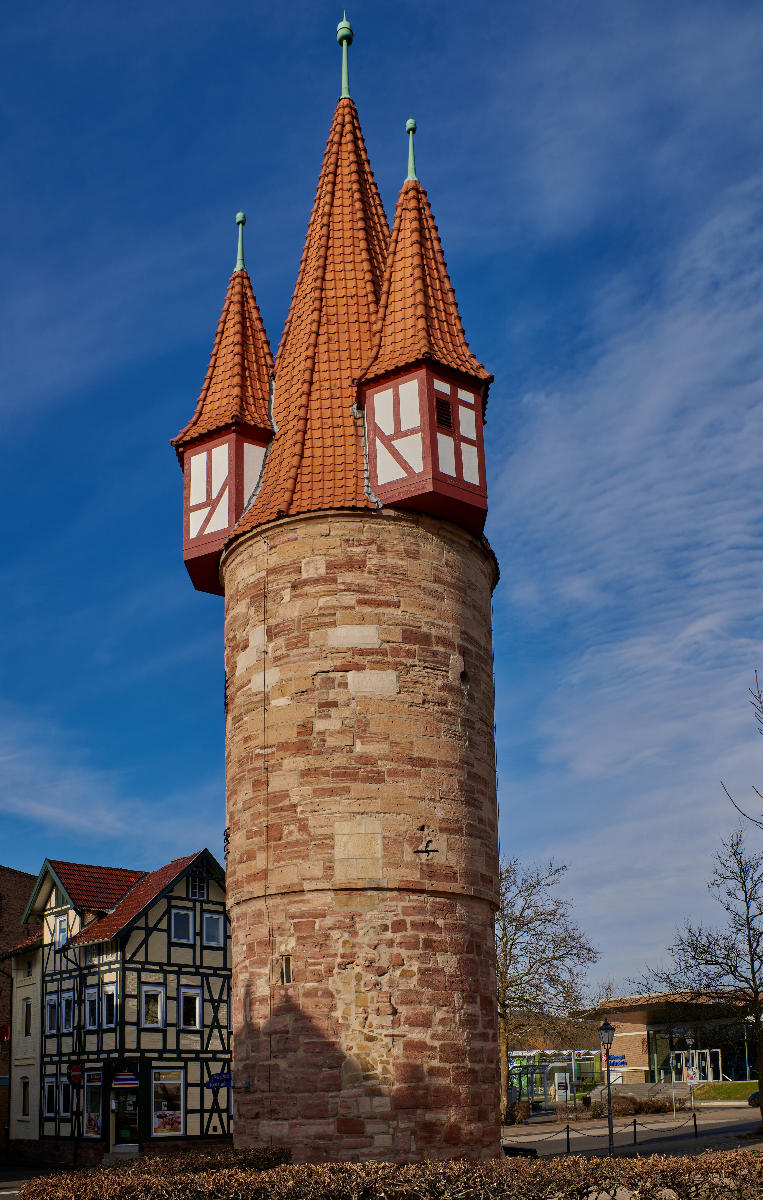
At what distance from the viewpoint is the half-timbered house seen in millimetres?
28188

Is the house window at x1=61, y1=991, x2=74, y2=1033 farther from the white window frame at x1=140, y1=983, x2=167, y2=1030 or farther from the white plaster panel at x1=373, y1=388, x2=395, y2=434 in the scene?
the white plaster panel at x1=373, y1=388, x2=395, y2=434

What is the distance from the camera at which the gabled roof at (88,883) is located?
3180 centimetres

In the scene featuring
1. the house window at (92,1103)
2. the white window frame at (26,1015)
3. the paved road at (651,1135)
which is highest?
the white window frame at (26,1015)

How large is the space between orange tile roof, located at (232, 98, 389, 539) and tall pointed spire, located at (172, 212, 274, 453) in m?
0.23

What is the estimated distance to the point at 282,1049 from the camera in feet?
36.8

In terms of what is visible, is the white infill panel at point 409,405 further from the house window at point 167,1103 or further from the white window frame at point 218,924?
the white window frame at point 218,924

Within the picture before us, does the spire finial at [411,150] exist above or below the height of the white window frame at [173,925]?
above

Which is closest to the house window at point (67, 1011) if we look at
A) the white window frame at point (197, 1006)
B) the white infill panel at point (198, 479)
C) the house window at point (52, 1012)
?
the house window at point (52, 1012)

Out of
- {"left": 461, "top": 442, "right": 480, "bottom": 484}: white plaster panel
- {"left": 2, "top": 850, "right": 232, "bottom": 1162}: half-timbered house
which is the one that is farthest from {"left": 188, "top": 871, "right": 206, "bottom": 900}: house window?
{"left": 461, "top": 442, "right": 480, "bottom": 484}: white plaster panel

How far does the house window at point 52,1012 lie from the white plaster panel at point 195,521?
20890 millimetres

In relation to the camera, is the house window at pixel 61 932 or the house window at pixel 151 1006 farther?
the house window at pixel 61 932

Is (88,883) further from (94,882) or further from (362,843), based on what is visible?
(362,843)

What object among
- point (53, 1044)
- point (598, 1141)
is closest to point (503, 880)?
point (598, 1141)

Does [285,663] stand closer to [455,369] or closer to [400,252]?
[455,369]
